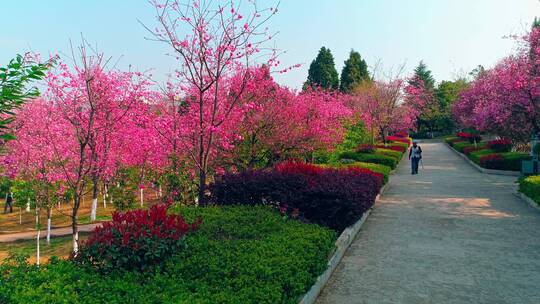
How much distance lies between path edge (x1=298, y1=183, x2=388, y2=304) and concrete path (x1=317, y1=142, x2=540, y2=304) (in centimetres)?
10

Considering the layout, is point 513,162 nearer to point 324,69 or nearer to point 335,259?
point 335,259

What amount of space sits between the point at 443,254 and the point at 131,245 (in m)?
5.31

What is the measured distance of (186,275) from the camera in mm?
4629

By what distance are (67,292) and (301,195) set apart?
5.46m

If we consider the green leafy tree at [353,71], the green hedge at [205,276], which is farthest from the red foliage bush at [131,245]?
the green leafy tree at [353,71]

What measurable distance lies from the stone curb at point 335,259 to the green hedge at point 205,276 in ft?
0.41

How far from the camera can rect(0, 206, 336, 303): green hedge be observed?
12.7ft

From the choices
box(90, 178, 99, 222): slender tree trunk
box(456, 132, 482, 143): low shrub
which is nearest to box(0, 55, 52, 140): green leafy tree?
box(90, 178, 99, 222): slender tree trunk

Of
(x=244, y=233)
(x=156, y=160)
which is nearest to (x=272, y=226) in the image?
(x=244, y=233)

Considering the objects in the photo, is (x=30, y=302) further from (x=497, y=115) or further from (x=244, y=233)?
(x=497, y=115)

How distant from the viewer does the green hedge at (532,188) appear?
10.9 metres

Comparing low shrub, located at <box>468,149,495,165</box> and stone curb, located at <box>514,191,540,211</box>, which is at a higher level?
low shrub, located at <box>468,149,495,165</box>

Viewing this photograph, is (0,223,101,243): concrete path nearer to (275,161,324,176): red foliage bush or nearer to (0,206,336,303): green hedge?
(275,161,324,176): red foliage bush

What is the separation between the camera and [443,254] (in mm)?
6902
